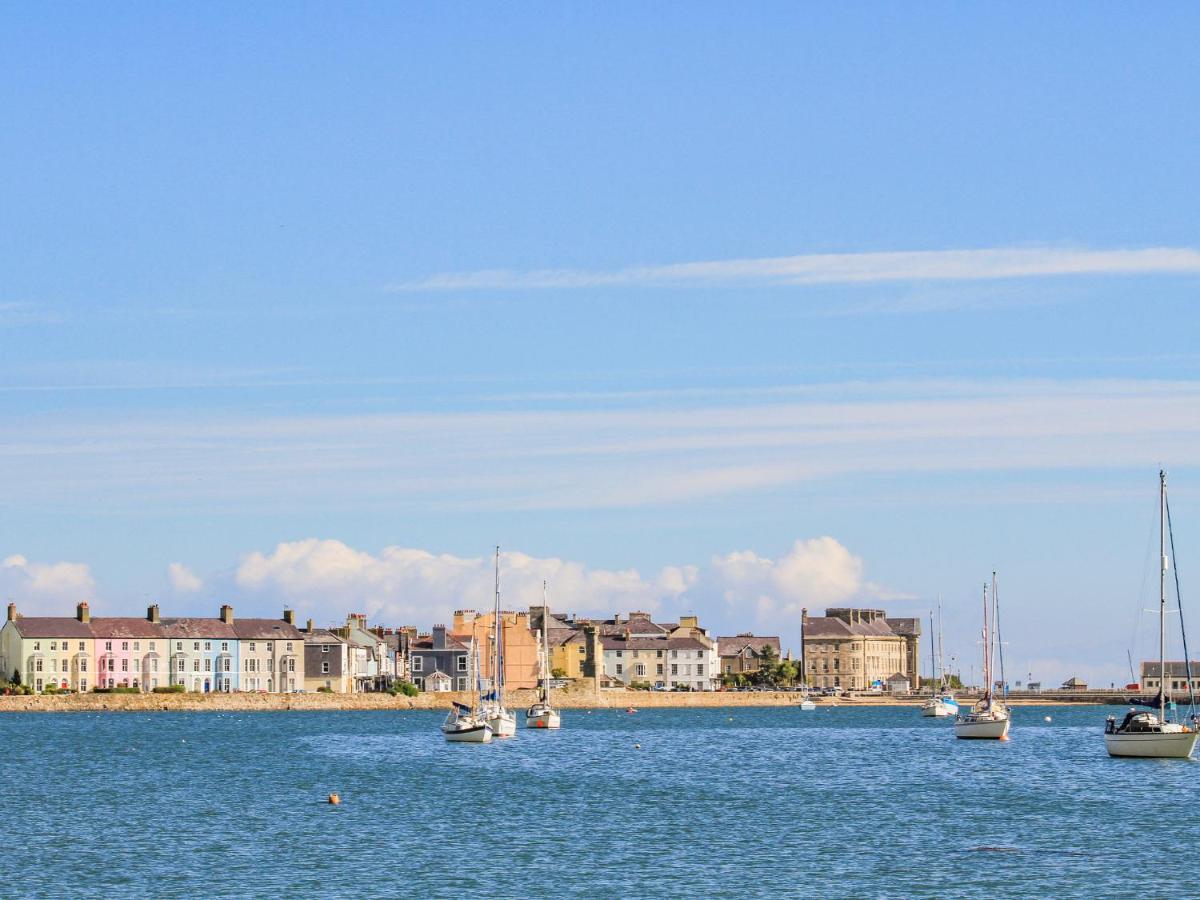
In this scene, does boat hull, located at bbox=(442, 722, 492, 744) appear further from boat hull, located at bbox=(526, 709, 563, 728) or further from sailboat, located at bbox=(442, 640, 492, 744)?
boat hull, located at bbox=(526, 709, 563, 728)

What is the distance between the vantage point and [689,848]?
196 ft

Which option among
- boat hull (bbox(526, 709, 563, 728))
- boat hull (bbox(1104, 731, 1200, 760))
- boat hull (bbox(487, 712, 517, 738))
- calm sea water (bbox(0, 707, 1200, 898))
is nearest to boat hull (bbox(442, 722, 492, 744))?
calm sea water (bbox(0, 707, 1200, 898))

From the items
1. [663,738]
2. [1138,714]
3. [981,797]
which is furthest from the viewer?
[663,738]

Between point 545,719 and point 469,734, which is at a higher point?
point 545,719

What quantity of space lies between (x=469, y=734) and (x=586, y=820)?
54079 mm

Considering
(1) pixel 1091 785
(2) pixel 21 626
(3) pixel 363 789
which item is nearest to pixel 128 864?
(3) pixel 363 789

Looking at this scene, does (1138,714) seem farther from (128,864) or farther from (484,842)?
(128,864)

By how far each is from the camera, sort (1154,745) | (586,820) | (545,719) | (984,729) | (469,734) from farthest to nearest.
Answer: (545,719) → (984,729) → (469,734) → (1154,745) → (586,820)

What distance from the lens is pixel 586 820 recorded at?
6912 centimetres

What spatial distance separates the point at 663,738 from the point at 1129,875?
84.8 m

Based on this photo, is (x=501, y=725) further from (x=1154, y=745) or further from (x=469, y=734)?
(x=1154, y=745)

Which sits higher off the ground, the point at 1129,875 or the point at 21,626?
the point at 21,626

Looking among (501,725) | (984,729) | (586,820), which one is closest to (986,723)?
(984,729)

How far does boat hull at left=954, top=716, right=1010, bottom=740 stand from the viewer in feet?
433
